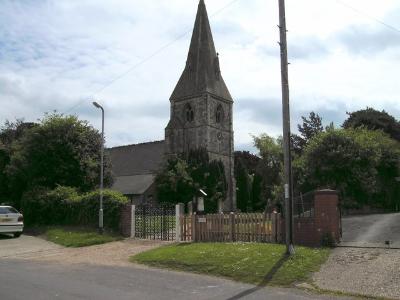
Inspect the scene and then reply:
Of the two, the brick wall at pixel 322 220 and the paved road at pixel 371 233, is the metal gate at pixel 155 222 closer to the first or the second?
the paved road at pixel 371 233

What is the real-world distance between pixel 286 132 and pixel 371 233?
5112 millimetres

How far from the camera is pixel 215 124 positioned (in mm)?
68000

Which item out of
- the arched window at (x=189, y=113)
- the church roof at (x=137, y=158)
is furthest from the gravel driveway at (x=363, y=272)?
the arched window at (x=189, y=113)

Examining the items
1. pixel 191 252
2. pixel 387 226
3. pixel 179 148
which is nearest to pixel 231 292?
pixel 191 252

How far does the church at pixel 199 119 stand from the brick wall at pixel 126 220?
3992 centimetres

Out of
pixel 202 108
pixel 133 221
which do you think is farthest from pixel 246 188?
pixel 133 221

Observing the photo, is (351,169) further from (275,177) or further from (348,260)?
(275,177)

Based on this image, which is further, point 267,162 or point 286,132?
point 267,162

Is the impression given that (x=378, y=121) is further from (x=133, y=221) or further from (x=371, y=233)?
(x=371, y=233)

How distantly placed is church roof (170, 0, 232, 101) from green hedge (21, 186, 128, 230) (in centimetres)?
4011

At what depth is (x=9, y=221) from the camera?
2395 centimetres

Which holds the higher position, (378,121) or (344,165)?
(378,121)

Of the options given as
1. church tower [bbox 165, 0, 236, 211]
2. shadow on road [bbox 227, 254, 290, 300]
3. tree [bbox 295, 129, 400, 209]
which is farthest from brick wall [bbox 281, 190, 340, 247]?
church tower [bbox 165, 0, 236, 211]

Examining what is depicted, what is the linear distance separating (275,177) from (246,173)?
5387 millimetres
